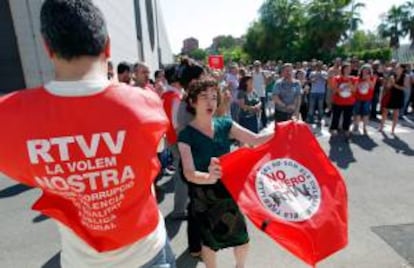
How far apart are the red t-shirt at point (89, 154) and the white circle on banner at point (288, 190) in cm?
103

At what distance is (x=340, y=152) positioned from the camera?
→ 25.5ft

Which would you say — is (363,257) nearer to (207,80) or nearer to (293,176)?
(293,176)

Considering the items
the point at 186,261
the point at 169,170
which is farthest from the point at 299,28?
the point at 186,261

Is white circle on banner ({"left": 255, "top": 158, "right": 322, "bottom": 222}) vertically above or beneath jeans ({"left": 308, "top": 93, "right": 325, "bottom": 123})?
above

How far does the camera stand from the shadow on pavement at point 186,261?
12.1 ft

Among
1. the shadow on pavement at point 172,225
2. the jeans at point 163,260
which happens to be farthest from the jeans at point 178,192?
the jeans at point 163,260

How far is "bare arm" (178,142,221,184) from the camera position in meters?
2.31

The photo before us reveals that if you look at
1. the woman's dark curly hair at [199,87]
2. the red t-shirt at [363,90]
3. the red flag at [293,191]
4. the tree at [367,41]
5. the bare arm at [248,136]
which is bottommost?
the tree at [367,41]

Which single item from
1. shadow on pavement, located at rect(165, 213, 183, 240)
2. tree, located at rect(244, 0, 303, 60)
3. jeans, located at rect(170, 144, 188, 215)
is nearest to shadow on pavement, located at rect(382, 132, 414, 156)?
jeans, located at rect(170, 144, 188, 215)

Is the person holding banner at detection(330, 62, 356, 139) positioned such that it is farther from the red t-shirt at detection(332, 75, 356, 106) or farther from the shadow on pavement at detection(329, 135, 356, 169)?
the shadow on pavement at detection(329, 135, 356, 169)

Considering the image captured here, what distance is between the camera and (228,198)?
2811 millimetres

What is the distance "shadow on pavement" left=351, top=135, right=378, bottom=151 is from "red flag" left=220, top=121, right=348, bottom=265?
617 cm

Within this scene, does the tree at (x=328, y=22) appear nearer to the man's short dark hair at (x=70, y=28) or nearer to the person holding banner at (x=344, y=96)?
the person holding banner at (x=344, y=96)

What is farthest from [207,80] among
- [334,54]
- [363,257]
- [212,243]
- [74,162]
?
[334,54]
